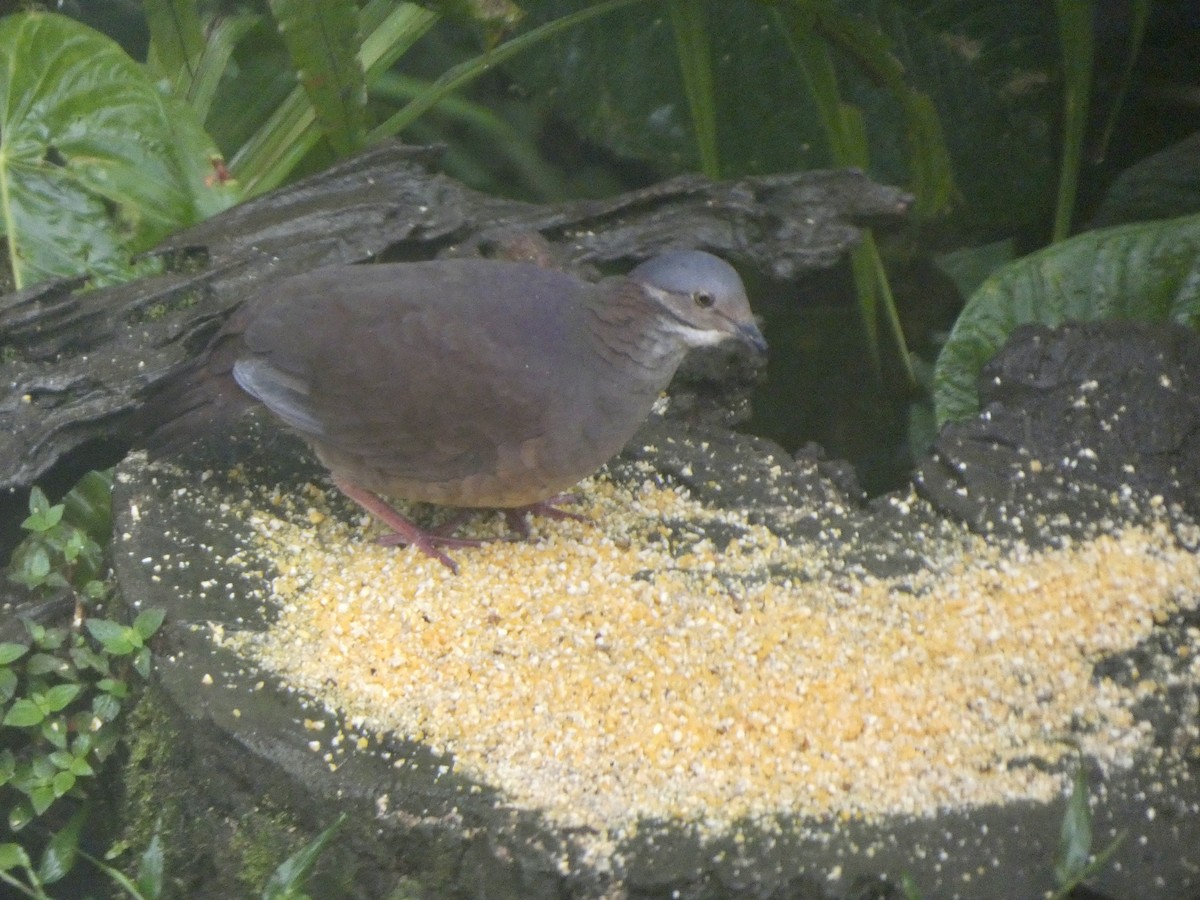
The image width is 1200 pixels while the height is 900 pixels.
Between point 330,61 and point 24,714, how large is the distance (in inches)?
76.4

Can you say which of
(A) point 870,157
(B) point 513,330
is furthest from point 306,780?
(A) point 870,157

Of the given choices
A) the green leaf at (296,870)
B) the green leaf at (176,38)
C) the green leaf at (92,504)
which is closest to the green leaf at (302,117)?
the green leaf at (176,38)

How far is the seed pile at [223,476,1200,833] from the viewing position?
6.98ft

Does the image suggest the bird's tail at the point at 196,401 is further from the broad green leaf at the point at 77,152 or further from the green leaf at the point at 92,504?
the broad green leaf at the point at 77,152

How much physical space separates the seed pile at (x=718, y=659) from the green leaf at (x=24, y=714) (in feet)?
1.52

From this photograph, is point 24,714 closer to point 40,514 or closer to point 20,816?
point 20,816

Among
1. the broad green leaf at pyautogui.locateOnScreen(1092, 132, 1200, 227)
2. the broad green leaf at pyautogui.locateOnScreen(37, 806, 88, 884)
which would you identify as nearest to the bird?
the broad green leaf at pyautogui.locateOnScreen(37, 806, 88, 884)

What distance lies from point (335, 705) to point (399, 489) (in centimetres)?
59

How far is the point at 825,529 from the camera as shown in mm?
2844

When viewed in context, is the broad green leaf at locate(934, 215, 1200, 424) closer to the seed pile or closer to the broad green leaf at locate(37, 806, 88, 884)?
the seed pile

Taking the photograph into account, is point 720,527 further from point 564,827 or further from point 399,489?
point 564,827

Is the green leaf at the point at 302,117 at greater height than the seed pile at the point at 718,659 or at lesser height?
greater

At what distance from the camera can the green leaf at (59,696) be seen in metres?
2.47

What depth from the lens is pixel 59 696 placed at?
8.12 ft
